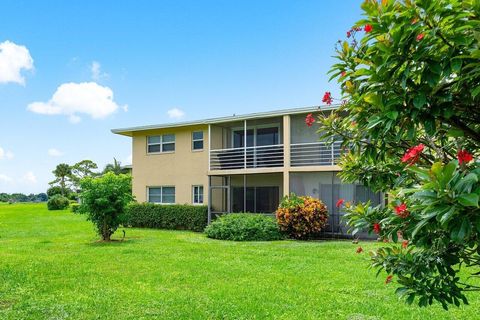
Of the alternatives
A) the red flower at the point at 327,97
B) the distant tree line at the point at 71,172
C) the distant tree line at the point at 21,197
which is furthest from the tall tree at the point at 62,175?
the red flower at the point at 327,97

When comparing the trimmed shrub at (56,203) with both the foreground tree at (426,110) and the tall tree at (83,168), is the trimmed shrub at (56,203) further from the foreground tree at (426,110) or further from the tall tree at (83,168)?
the foreground tree at (426,110)

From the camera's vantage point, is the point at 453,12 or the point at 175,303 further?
the point at 175,303

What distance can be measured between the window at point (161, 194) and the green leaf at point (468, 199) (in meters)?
22.6

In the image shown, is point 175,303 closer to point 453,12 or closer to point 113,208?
point 453,12

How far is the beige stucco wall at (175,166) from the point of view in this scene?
74.4 feet

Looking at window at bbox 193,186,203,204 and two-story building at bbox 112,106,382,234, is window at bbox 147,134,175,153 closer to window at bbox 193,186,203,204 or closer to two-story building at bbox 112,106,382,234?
two-story building at bbox 112,106,382,234

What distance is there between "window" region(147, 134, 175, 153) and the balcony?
3185 mm

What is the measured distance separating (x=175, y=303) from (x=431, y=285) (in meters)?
4.67

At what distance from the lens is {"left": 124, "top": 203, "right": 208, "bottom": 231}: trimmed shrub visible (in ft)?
69.1

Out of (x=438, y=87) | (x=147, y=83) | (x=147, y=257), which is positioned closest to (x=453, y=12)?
(x=438, y=87)

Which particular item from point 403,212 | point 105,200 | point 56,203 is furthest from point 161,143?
point 56,203

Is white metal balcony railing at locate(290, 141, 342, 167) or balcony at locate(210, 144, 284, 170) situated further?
balcony at locate(210, 144, 284, 170)

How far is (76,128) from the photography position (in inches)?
1027

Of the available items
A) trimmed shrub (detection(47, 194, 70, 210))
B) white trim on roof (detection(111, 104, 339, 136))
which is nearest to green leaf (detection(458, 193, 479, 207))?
white trim on roof (detection(111, 104, 339, 136))
